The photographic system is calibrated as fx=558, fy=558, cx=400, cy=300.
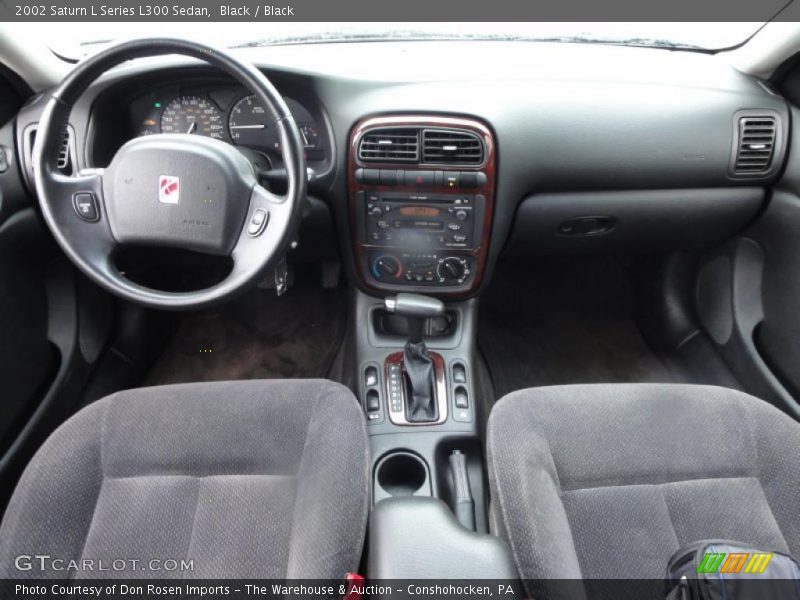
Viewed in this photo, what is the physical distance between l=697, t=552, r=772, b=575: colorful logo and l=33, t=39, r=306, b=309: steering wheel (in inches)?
34.7

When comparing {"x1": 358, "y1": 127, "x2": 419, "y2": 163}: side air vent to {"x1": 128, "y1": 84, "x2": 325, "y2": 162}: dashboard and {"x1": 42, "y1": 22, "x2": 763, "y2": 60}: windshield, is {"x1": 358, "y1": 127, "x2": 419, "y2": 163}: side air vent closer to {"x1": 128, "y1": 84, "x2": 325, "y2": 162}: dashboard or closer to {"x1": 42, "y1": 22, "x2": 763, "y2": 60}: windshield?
{"x1": 128, "y1": 84, "x2": 325, "y2": 162}: dashboard

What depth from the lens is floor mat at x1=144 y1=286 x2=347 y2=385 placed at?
78.3 inches

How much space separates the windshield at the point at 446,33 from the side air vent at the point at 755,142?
240 millimetres

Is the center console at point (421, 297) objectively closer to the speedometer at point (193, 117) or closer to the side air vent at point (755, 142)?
the speedometer at point (193, 117)

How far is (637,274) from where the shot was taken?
208cm

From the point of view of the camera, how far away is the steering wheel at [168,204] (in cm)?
106

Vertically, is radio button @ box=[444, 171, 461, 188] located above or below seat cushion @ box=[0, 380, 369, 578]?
above

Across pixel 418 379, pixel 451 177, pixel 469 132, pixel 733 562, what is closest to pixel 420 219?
pixel 451 177

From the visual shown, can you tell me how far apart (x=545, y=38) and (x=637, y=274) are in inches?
38.0

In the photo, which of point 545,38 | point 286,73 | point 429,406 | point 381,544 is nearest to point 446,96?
point 286,73

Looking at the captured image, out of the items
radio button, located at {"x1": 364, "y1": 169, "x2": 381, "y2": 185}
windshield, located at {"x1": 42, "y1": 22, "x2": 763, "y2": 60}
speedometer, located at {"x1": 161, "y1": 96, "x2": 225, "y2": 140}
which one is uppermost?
windshield, located at {"x1": 42, "y1": 22, "x2": 763, "y2": 60}

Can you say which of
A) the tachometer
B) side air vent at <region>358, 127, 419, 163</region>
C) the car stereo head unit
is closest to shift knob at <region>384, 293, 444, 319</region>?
the car stereo head unit

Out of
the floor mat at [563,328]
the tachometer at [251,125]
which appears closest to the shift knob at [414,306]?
the tachometer at [251,125]
